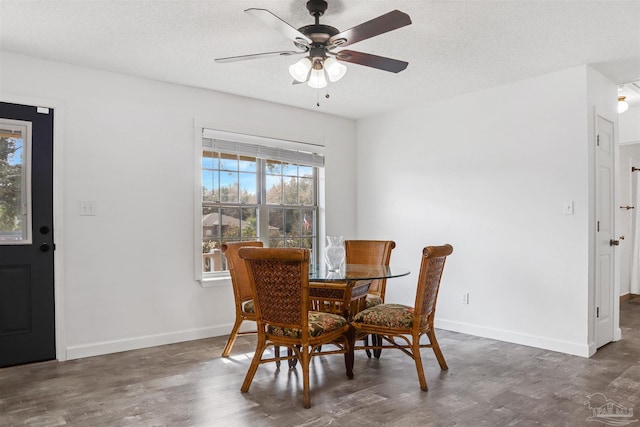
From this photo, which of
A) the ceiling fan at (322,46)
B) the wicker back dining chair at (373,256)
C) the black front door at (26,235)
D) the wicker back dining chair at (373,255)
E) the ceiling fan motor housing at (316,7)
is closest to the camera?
the ceiling fan at (322,46)

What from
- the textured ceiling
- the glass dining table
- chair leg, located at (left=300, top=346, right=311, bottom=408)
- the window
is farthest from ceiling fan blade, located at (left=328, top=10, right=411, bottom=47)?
the window

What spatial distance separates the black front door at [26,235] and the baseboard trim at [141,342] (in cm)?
19

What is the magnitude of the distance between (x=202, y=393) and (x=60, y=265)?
1669 mm

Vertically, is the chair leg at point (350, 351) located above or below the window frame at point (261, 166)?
below

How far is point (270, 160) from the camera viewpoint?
195 inches

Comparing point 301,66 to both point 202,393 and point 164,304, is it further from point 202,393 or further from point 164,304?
point 164,304

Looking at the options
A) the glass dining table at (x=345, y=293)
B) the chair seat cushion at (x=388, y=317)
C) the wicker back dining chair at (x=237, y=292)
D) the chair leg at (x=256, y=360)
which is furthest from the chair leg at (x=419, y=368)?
the wicker back dining chair at (x=237, y=292)

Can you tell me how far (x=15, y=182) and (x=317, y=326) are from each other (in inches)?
102

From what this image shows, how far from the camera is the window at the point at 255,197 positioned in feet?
14.7

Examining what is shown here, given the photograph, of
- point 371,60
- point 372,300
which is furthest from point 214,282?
point 371,60

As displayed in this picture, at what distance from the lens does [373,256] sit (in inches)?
158

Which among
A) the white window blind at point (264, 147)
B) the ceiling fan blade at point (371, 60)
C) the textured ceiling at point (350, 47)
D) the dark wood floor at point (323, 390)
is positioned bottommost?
the dark wood floor at point (323, 390)

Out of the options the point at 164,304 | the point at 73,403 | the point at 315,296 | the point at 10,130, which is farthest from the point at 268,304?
the point at 10,130

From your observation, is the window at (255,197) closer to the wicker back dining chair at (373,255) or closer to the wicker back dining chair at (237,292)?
the wicker back dining chair at (237,292)
